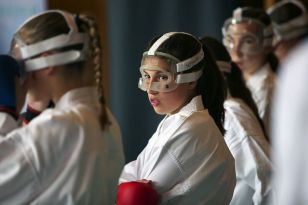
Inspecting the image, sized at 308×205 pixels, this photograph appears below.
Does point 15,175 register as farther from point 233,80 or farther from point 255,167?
point 233,80

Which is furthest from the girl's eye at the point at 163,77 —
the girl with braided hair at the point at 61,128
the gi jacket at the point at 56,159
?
the gi jacket at the point at 56,159

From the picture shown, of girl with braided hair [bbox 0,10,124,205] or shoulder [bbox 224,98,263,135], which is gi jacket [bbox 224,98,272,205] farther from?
girl with braided hair [bbox 0,10,124,205]

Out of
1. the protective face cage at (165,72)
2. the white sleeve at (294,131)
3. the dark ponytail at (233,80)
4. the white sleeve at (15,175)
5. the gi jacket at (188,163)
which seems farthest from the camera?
the dark ponytail at (233,80)

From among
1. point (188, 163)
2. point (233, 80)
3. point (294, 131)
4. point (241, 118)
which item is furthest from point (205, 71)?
point (294, 131)

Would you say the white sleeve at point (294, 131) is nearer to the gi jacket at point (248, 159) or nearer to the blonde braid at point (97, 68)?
the blonde braid at point (97, 68)

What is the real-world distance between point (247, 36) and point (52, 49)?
6.86 feet

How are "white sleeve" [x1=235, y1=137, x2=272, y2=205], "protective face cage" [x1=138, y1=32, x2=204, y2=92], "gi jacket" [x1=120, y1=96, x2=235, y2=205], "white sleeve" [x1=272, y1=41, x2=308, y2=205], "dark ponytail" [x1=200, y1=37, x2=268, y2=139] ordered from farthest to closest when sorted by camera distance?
"dark ponytail" [x1=200, y1=37, x2=268, y2=139], "white sleeve" [x1=235, y1=137, x2=272, y2=205], "protective face cage" [x1=138, y1=32, x2=204, y2=92], "gi jacket" [x1=120, y1=96, x2=235, y2=205], "white sleeve" [x1=272, y1=41, x2=308, y2=205]

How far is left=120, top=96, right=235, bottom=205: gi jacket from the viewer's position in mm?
2473

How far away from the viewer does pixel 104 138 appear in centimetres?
219

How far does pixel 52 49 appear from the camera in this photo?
85.0 inches

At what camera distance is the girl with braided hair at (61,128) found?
203cm

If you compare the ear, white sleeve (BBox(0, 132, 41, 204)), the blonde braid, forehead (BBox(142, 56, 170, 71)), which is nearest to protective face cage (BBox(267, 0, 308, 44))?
the ear

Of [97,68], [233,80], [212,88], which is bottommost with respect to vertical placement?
[233,80]

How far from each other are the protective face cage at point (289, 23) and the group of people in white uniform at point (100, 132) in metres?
1.47
